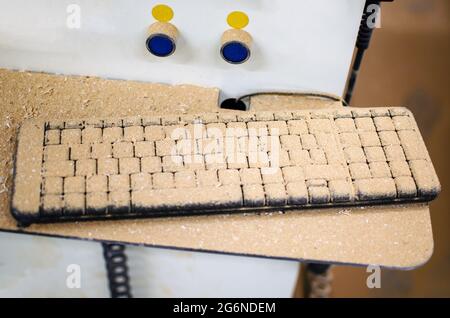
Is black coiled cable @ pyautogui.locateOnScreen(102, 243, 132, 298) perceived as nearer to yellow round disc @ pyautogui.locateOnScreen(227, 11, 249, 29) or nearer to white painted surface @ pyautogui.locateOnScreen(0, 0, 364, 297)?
white painted surface @ pyautogui.locateOnScreen(0, 0, 364, 297)

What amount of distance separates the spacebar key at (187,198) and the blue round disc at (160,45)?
11.0 inches

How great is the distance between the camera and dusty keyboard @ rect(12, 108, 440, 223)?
834mm

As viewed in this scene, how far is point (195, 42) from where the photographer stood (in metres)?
1.01

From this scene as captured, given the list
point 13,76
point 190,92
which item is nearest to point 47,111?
point 13,76

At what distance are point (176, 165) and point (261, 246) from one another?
0.19 metres

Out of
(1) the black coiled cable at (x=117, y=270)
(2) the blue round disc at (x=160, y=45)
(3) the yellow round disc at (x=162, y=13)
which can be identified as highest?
(3) the yellow round disc at (x=162, y=13)

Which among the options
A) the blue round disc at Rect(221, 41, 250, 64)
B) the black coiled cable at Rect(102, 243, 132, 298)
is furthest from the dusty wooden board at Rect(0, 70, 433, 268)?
the blue round disc at Rect(221, 41, 250, 64)

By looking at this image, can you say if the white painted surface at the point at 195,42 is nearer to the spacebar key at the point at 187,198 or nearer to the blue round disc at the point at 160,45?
the blue round disc at the point at 160,45

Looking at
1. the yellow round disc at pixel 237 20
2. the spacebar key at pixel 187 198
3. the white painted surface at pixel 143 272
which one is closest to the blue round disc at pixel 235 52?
the yellow round disc at pixel 237 20

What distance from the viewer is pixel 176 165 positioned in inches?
34.4

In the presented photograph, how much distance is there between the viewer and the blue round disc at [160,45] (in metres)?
0.95

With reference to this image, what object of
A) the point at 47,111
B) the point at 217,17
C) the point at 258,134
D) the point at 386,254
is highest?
the point at 217,17

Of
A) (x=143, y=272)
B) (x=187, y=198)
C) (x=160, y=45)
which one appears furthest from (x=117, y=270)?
(x=160, y=45)
